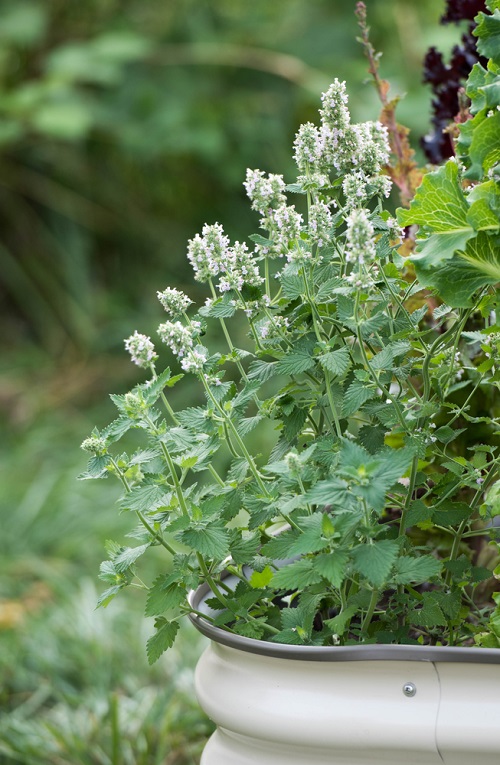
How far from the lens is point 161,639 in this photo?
79 cm

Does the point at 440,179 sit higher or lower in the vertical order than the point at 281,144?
lower

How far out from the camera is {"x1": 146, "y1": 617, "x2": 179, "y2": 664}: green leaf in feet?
2.56

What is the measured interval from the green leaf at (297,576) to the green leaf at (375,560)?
0.12 ft

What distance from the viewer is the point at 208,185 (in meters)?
4.40

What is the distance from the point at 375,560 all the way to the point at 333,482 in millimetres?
61

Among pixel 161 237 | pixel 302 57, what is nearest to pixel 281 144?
pixel 302 57

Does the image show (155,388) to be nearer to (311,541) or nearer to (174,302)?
(174,302)

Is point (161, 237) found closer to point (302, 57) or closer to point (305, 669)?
point (302, 57)

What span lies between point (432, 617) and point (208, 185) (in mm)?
3805

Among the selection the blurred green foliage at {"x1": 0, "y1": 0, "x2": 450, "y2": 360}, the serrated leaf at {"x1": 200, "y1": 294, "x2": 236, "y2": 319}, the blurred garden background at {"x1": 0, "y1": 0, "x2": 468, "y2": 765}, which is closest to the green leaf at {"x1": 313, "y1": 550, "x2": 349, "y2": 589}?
the serrated leaf at {"x1": 200, "y1": 294, "x2": 236, "y2": 319}

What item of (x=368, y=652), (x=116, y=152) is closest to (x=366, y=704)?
(x=368, y=652)

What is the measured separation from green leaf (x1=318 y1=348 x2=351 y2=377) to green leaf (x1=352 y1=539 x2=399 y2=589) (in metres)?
0.14

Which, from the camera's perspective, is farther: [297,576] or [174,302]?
[174,302]

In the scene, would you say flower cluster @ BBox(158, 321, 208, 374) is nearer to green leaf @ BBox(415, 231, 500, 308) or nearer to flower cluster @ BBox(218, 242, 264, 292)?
flower cluster @ BBox(218, 242, 264, 292)
